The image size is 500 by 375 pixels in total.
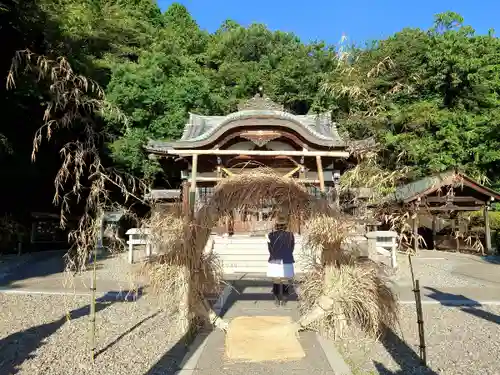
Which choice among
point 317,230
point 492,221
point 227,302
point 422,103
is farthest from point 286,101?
point 317,230

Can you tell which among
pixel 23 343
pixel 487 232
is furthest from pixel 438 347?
pixel 487 232

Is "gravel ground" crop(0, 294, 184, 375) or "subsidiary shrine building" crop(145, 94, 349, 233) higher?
"subsidiary shrine building" crop(145, 94, 349, 233)

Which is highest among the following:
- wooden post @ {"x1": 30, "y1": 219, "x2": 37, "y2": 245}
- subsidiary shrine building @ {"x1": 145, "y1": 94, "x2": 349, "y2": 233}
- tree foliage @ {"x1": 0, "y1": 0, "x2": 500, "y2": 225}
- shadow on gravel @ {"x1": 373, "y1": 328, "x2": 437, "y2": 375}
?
tree foliage @ {"x1": 0, "y1": 0, "x2": 500, "y2": 225}

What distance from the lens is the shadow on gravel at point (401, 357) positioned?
470cm

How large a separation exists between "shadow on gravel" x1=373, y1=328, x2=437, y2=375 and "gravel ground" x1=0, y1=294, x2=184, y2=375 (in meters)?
2.36

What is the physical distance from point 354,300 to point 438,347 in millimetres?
1179

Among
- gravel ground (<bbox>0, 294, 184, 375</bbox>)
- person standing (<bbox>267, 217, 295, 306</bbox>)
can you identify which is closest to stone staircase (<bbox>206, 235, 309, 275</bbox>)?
person standing (<bbox>267, 217, 295, 306</bbox>)

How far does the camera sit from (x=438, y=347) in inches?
219

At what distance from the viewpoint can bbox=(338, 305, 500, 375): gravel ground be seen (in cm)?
480

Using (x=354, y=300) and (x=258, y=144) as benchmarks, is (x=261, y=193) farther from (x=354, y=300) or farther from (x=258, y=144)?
(x=258, y=144)

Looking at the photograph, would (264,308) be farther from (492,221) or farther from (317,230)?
(492,221)

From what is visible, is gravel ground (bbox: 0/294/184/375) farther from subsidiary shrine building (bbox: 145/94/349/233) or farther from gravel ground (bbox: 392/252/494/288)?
subsidiary shrine building (bbox: 145/94/349/233)

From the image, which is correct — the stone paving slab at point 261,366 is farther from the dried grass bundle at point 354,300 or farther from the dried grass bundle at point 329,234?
the dried grass bundle at point 329,234

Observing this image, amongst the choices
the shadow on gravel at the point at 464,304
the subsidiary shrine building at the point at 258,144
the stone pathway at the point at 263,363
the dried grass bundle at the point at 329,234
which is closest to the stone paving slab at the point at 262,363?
the stone pathway at the point at 263,363
